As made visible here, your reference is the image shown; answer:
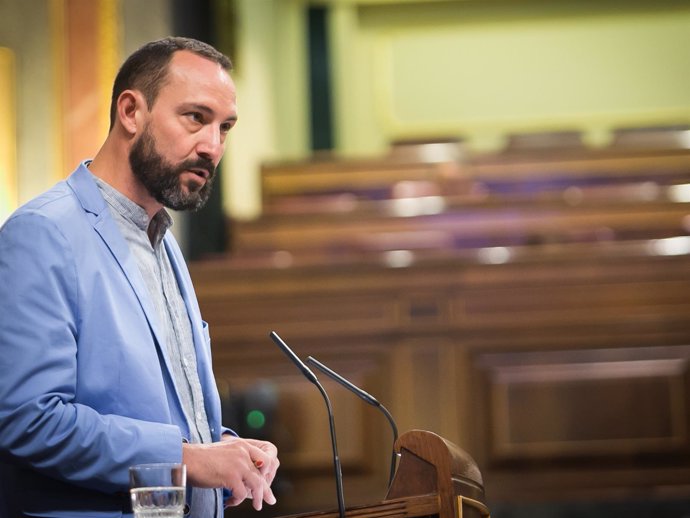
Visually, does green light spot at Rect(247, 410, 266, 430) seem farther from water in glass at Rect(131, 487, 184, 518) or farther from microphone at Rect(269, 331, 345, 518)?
water in glass at Rect(131, 487, 184, 518)

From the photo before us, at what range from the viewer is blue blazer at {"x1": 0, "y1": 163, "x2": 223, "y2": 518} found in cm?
78

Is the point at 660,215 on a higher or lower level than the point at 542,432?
higher

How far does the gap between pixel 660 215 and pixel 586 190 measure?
37 cm

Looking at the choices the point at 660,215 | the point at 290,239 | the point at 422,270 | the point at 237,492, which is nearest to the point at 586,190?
the point at 660,215

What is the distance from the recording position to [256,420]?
7.73 feet

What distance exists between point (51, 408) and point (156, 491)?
118 mm

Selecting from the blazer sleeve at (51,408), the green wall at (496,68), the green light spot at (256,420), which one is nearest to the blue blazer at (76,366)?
the blazer sleeve at (51,408)

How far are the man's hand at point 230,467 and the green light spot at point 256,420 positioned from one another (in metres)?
1.55

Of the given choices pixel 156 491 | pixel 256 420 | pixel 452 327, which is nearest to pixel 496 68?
pixel 452 327

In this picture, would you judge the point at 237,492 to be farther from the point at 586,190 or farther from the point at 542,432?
the point at 586,190

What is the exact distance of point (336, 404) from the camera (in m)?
2.37

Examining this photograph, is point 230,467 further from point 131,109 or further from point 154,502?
point 131,109

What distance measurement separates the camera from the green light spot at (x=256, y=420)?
235cm

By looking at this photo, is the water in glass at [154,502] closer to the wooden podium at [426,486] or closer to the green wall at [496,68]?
the wooden podium at [426,486]
